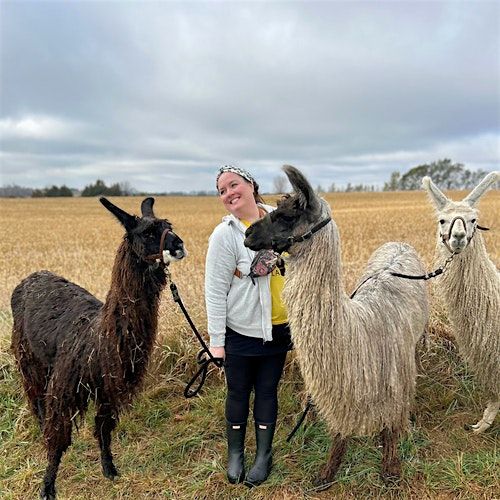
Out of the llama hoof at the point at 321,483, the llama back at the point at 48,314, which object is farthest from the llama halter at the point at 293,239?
the llama hoof at the point at 321,483

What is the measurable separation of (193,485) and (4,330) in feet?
10.3

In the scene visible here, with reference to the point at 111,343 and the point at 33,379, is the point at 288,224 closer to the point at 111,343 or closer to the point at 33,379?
the point at 111,343

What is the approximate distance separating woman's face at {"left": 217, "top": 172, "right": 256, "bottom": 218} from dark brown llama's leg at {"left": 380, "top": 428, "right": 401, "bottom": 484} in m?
1.77

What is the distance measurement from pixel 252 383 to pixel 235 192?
1.39 m

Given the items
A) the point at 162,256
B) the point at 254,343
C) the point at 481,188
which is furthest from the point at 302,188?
the point at 481,188

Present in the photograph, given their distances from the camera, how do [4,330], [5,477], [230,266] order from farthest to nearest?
1. [4,330]
2. [5,477]
3. [230,266]

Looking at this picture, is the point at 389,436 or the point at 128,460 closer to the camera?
the point at 389,436

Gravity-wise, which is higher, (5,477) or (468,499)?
(468,499)

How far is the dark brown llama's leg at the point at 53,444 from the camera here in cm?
319

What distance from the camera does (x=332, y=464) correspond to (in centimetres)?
317

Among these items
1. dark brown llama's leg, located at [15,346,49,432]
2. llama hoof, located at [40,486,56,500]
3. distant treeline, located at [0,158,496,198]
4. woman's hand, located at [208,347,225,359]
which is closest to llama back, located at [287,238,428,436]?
woman's hand, located at [208,347,225,359]

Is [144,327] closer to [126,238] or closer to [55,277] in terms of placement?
[126,238]

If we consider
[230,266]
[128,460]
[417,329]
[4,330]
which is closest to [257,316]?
[230,266]

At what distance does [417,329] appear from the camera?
339 cm
